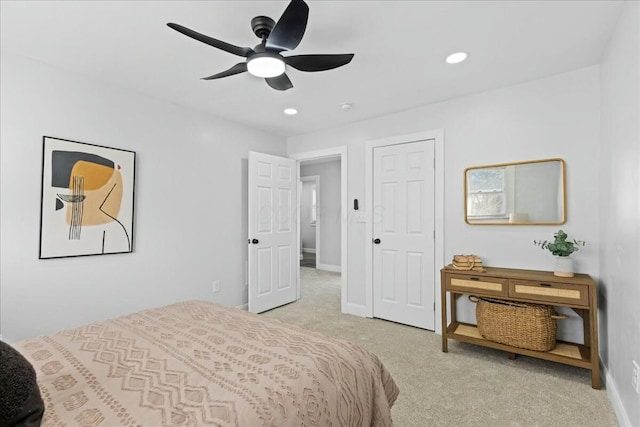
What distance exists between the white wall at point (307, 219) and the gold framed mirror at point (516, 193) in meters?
5.65

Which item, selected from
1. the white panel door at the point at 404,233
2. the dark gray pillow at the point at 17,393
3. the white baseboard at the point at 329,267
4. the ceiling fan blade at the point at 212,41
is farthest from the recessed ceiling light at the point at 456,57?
the white baseboard at the point at 329,267

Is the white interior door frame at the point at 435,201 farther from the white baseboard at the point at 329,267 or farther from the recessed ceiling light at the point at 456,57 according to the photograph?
Result: the white baseboard at the point at 329,267

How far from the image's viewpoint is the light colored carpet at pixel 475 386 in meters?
1.91

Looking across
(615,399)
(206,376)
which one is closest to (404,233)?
(615,399)

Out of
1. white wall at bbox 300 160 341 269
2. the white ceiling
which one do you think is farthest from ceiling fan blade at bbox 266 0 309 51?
white wall at bbox 300 160 341 269

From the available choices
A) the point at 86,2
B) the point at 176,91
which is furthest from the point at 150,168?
the point at 86,2

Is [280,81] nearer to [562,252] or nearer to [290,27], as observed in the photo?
[290,27]

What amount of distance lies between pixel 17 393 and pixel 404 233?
326cm

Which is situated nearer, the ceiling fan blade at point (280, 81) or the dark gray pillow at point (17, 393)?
the dark gray pillow at point (17, 393)

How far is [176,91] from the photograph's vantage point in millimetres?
3021

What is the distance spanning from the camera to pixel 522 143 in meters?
2.86

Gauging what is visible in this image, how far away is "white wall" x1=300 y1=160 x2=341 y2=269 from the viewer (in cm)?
699

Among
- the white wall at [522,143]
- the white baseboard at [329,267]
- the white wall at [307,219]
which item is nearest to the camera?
the white wall at [522,143]

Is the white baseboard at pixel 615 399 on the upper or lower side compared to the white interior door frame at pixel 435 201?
lower
